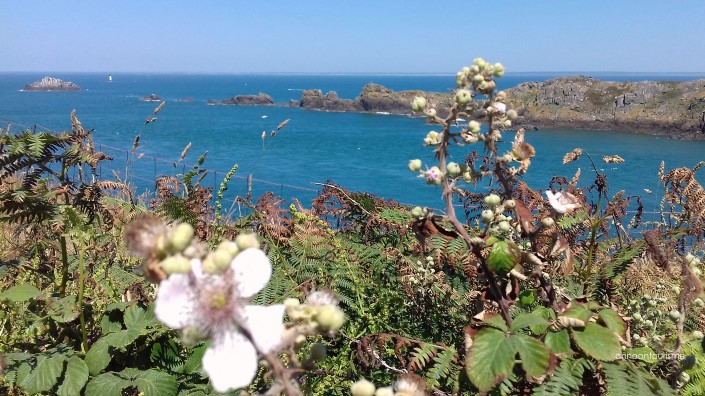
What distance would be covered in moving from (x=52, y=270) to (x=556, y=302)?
2339 millimetres

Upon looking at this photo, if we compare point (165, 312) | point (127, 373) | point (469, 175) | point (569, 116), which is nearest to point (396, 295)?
point (469, 175)

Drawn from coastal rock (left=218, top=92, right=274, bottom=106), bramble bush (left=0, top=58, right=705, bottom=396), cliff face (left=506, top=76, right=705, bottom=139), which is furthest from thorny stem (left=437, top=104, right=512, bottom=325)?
coastal rock (left=218, top=92, right=274, bottom=106)

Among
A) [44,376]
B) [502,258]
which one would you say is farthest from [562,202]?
[44,376]

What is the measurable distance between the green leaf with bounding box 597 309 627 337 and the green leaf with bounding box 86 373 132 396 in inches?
61.3

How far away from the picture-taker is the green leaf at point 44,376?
1836 mm

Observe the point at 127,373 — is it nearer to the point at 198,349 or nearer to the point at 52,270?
the point at 198,349

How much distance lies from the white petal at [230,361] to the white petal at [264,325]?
0.01 meters

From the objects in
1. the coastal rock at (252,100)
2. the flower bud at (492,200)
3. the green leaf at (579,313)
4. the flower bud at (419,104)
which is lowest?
the coastal rock at (252,100)

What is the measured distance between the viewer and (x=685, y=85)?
6388 centimetres

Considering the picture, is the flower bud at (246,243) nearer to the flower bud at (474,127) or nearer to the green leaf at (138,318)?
the flower bud at (474,127)

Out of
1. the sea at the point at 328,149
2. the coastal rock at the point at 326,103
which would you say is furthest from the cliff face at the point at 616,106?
the coastal rock at the point at 326,103

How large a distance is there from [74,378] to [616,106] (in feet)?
239

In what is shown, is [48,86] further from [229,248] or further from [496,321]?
[229,248]

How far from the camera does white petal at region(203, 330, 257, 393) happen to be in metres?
0.69
